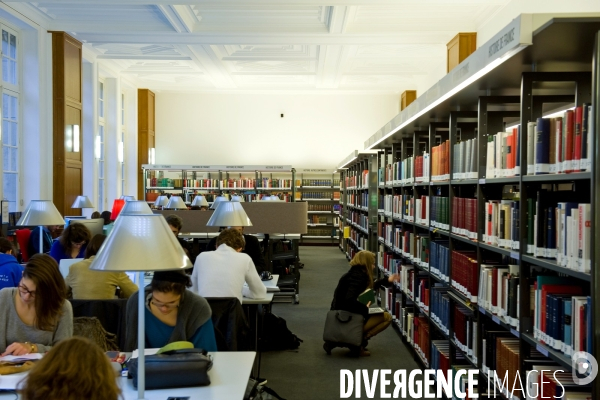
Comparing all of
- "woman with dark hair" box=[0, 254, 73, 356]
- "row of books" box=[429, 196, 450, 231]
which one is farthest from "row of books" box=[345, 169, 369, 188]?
"woman with dark hair" box=[0, 254, 73, 356]

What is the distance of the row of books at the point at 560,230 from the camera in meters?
2.43

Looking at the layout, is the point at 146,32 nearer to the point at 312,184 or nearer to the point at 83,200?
the point at 83,200

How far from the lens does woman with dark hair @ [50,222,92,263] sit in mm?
5766

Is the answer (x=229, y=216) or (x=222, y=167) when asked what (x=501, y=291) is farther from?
(x=222, y=167)

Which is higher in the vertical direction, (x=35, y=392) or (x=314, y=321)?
(x=35, y=392)

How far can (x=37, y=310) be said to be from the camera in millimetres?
2980

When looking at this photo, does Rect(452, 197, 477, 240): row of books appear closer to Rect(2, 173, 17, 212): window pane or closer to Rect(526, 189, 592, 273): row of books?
Rect(526, 189, 592, 273): row of books

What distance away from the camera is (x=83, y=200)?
1124cm

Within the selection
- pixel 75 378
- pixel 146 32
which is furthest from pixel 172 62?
pixel 75 378

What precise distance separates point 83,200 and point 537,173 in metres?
9.78

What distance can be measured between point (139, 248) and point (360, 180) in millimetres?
10101

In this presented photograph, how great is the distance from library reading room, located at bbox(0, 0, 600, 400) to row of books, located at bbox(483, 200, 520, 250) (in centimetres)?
2

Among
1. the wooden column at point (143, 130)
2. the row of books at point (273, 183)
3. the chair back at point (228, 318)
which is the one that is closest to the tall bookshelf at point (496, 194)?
the chair back at point (228, 318)

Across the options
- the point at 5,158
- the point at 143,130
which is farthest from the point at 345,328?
the point at 143,130
